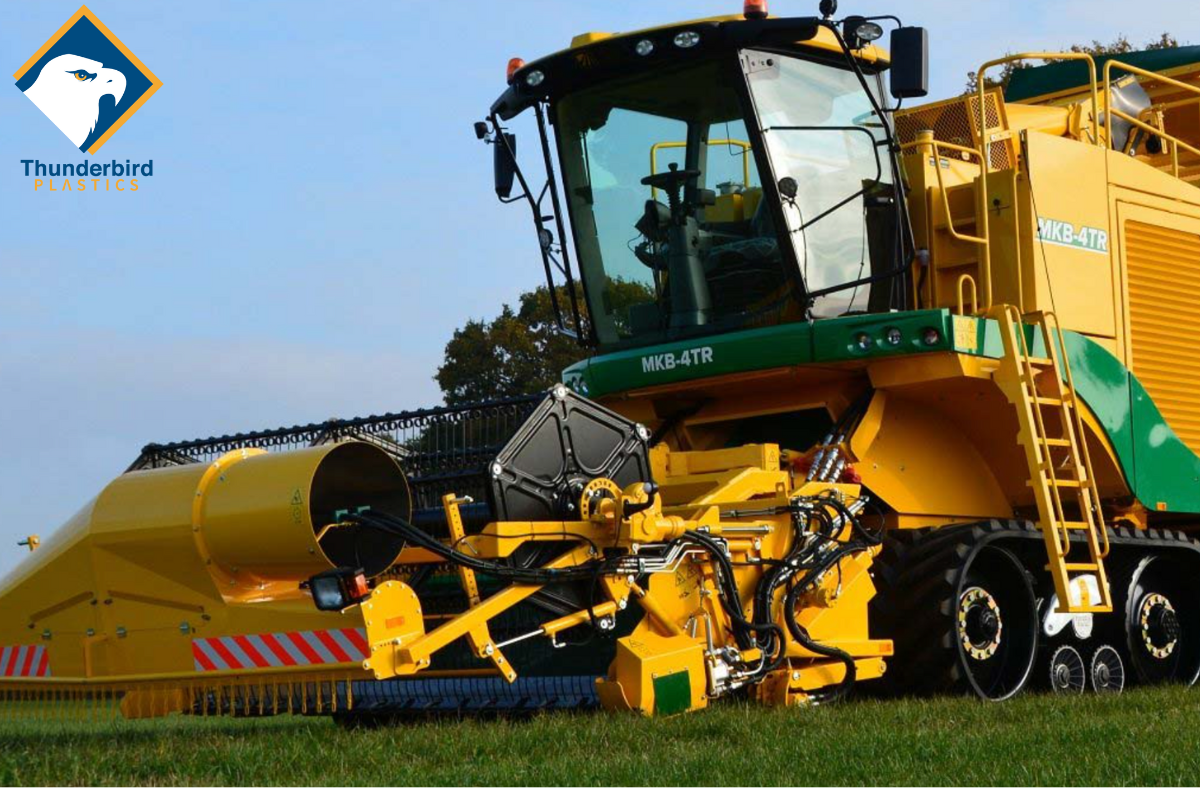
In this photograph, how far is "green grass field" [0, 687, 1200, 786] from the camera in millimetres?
5660

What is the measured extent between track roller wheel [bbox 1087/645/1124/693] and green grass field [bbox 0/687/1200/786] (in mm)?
2204

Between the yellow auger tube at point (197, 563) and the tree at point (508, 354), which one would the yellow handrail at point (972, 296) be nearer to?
the yellow auger tube at point (197, 563)

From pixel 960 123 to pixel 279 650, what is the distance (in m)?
5.52

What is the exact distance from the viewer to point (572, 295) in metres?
10.4

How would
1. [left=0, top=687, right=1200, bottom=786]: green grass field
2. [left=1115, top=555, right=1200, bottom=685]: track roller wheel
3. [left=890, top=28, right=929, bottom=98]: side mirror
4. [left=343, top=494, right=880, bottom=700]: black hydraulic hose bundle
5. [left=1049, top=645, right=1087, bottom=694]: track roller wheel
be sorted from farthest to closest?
[left=1115, top=555, right=1200, bottom=685]: track roller wheel → [left=1049, top=645, right=1087, bottom=694]: track roller wheel → [left=890, top=28, right=929, bottom=98]: side mirror → [left=343, top=494, right=880, bottom=700]: black hydraulic hose bundle → [left=0, top=687, right=1200, bottom=786]: green grass field

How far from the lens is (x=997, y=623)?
29.5ft

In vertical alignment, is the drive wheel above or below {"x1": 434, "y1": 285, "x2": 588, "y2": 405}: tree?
below

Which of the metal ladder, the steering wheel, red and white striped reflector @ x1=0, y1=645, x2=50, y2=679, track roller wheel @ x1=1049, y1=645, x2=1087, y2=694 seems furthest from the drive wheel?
red and white striped reflector @ x1=0, y1=645, x2=50, y2=679

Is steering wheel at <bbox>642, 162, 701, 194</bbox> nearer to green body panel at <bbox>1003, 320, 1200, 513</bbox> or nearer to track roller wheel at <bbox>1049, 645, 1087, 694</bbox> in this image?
green body panel at <bbox>1003, 320, 1200, 513</bbox>

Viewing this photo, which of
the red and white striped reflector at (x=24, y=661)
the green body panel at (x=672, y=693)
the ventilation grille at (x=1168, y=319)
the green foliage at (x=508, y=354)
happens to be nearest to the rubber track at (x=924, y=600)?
the green body panel at (x=672, y=693)

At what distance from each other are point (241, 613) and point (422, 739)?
1287 mm

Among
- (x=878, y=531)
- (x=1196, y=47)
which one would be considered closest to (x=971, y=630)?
(x=878, y=531)

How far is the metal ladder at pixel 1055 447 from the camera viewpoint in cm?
885

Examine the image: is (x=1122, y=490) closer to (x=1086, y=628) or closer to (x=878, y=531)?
(x=1086, y=628)
